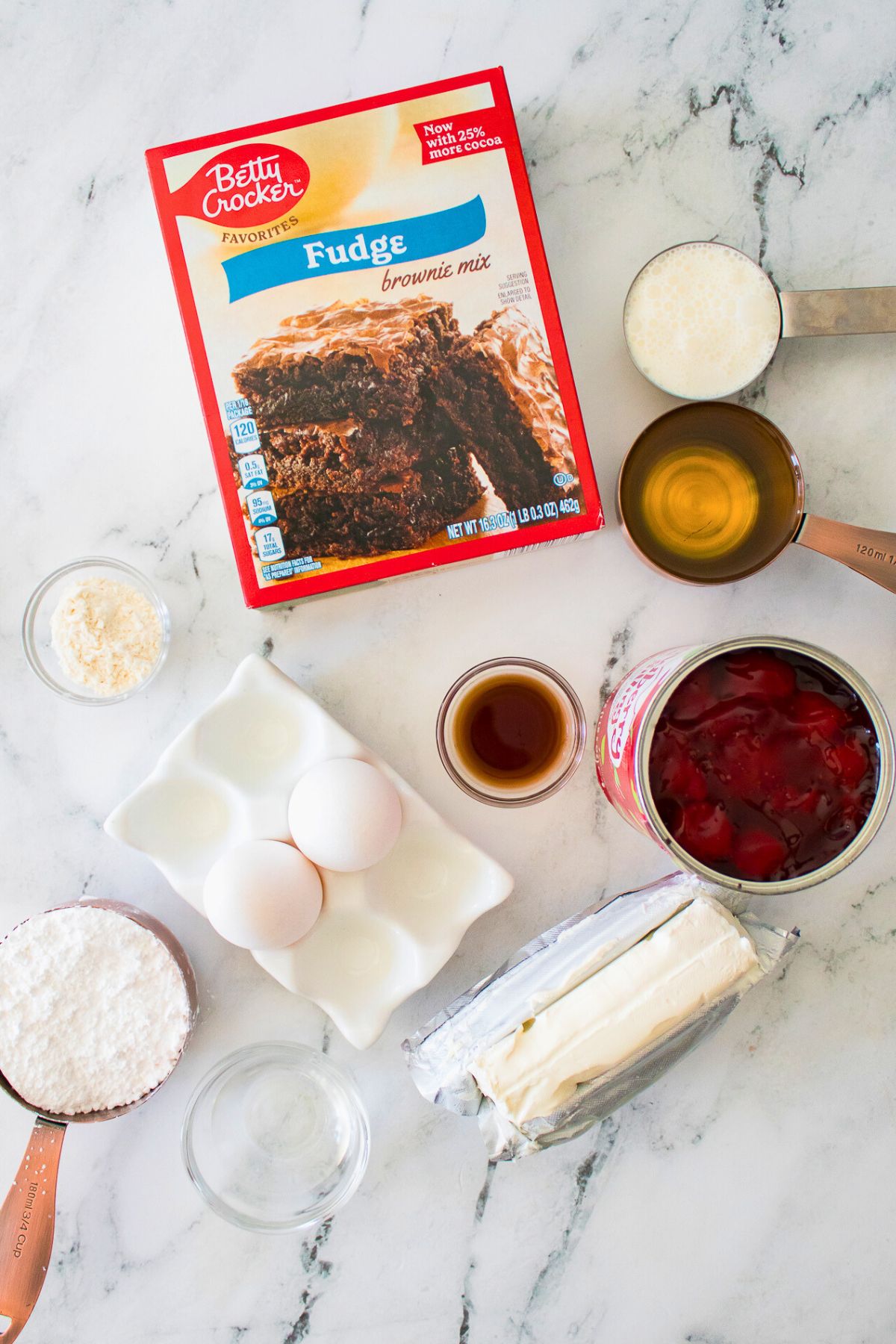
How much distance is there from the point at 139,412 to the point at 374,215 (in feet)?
1.17

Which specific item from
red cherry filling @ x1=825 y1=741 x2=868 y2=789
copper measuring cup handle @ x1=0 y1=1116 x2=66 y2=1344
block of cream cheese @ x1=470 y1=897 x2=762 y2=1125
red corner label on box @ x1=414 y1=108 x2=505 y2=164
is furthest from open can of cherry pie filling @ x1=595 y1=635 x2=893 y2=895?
copper measuring cup handle @ x1=0 y1=1116 x2=66 y2=1344

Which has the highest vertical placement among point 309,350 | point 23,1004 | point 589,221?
point 589,221

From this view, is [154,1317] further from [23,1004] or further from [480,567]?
[480,567]

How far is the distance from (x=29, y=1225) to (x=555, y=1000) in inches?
25.6

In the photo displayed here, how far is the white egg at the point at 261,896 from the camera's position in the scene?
955 mm

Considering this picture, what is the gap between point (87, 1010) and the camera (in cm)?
101

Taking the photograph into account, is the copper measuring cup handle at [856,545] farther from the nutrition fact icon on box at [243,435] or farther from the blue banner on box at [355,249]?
the nutrition fact icon on box at [243,435]

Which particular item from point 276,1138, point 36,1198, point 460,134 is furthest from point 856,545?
point 36,1198

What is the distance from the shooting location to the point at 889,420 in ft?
3.64

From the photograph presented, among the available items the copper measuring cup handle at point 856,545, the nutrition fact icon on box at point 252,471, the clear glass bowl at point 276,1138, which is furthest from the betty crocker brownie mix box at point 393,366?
the clear glass bowl at point 276,1138

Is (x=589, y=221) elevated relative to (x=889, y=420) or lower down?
elevated

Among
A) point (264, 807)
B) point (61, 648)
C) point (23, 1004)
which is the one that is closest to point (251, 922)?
point (264, 807)

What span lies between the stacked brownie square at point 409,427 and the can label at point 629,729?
22cm

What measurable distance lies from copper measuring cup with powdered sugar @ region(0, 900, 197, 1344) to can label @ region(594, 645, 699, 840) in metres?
0.52
